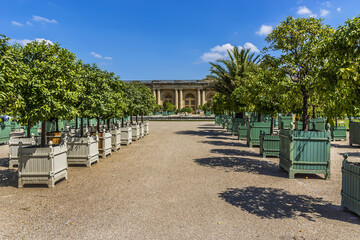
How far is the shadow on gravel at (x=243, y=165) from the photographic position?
855 centimetres

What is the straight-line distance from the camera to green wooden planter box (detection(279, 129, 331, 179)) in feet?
24.7

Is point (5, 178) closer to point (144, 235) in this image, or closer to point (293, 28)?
point (144, 235)

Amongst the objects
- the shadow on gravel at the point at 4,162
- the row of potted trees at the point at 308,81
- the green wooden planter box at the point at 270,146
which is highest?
the row of potted trees at the point at 308,81

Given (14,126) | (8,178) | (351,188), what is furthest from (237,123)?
(14,126)

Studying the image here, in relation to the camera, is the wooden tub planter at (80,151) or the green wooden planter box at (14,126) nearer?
the wooden tub planter at (80,151)

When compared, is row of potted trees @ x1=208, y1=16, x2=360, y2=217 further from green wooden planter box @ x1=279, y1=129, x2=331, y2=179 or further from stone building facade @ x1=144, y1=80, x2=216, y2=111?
stone building facade @ x1=144, y1=80, x2=216, y2=111

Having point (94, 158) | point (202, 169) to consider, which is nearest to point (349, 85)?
point (202, 169)

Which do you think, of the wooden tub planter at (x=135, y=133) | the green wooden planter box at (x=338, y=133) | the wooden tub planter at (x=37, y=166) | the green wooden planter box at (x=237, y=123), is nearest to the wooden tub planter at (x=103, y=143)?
the wooden tub planter at (x=37, y=166)

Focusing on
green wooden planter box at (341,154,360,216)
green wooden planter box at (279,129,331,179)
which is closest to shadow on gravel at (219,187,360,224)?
green wooden planter box at (341,154,360,216)

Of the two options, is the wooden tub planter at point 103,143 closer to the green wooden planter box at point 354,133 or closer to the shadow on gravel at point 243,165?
the shadow on gravel at point 243,165

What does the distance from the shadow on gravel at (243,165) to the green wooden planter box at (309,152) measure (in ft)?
1.86

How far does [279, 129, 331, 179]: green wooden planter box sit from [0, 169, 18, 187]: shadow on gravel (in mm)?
8003

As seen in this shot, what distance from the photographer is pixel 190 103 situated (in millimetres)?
109438

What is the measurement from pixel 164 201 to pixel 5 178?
5450 mm
